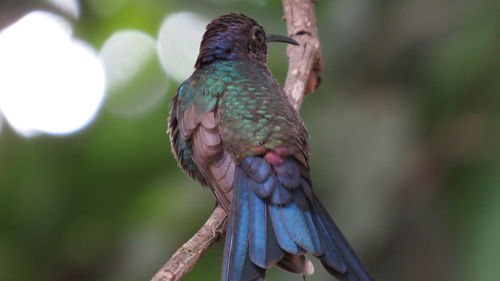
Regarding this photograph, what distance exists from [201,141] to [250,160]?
34 cm

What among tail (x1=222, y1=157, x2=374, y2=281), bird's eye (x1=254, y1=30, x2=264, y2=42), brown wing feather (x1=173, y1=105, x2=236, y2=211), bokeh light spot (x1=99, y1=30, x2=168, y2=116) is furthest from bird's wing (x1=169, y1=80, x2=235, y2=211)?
bokeh light spot (x1=99, y1=30, x2=168, y2=116)

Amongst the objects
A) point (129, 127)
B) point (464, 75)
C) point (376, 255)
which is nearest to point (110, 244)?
point (129, 127)

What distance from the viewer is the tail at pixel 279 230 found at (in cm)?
311

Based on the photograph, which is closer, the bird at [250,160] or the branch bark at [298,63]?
the bird at [250,160]

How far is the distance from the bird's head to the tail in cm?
108

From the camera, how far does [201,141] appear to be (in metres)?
3.82

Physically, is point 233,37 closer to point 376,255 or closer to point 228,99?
point 228,99

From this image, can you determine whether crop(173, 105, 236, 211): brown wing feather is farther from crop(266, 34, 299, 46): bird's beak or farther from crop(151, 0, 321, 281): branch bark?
crop(266, 34, 299, 46): bird's beak

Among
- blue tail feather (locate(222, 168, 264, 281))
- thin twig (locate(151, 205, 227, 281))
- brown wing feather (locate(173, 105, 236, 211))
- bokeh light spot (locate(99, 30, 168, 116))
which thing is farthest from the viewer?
bokeh light spot (locate(99, 30, 168, 116))

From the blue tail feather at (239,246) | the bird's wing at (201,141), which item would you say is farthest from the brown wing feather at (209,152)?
the blue tail feather at (239,246)

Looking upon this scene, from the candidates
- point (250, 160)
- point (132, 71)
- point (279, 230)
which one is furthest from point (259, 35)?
point (132, 71)

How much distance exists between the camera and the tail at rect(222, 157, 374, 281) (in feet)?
10.2

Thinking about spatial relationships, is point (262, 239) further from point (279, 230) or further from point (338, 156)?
point (338, 156)

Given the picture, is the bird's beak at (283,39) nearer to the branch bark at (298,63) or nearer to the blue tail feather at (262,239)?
the branch bark at (298,63)
